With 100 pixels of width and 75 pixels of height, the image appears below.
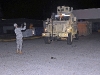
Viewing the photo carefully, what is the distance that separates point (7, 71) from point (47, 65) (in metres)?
2.12

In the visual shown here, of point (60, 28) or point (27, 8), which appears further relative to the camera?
point (27, 8)

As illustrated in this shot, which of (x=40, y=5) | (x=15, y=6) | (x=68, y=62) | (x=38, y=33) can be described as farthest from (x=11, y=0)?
(x=68, y=62)

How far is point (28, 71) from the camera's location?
32.3 feet

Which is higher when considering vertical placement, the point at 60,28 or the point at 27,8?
the point at 27,8

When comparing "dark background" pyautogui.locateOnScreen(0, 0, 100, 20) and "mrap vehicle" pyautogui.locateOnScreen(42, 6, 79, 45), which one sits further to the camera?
"dark background" pyautogui.locateOnScreen(0, 0, 100, 20)

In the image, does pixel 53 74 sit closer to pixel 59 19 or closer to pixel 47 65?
pixel 47 65

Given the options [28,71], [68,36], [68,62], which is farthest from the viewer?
[68,36]

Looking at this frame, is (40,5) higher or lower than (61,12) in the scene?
higher

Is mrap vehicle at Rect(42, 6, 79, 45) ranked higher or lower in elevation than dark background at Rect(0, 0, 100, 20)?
lower

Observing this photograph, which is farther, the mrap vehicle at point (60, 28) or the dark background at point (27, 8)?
the dark background at point (27, 8)

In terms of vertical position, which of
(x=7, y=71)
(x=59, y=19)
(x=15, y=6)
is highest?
(x=15, y=6)

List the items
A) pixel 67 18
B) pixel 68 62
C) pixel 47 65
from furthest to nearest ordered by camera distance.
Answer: pixel 67 18 < pixel 68 62 < pixel 47 65

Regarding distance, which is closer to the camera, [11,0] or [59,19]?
[59,19]

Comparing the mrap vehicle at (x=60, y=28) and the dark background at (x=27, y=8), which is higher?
the dark background at (x=27, y=8)
